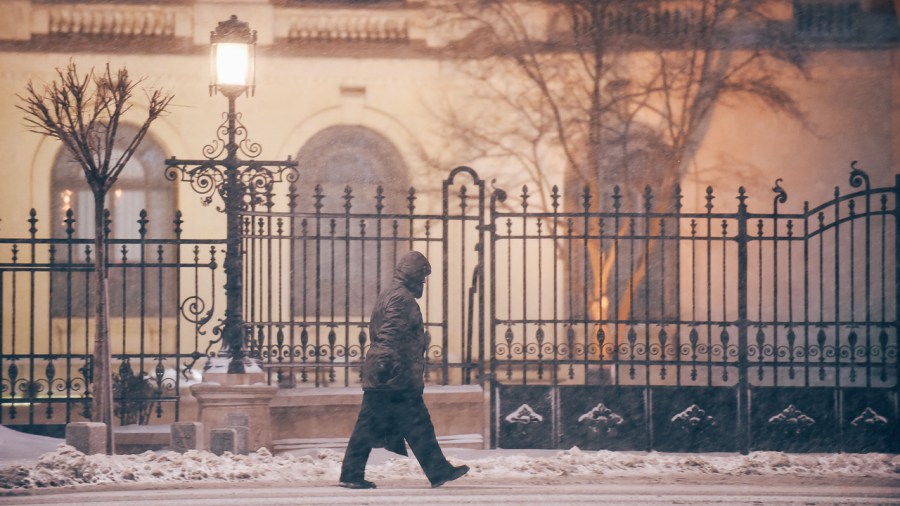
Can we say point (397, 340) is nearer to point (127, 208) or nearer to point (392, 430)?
point (392, 430)

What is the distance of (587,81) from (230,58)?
10302mm

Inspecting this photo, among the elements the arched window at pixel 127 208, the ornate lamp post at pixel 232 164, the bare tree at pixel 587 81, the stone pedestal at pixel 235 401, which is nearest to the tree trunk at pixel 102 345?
the stone pedestal at pixel 235 401

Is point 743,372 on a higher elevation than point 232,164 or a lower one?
lower

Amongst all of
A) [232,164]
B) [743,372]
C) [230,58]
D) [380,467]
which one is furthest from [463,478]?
[230,58]

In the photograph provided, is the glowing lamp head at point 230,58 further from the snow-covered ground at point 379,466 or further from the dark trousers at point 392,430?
the dark trousers at point 392,430

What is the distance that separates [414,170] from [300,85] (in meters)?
2.42

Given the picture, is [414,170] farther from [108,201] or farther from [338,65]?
[108,201]

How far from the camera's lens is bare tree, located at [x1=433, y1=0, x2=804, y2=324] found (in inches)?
829

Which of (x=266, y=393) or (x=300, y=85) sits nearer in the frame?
(x=266, y=393)

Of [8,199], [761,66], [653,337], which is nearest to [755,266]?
[653,337]

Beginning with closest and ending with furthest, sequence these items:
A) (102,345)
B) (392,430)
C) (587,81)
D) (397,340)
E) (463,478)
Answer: (397,340) < (392,430) < (463,478) < (102,345) < (587,81)

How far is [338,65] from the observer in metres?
21.1

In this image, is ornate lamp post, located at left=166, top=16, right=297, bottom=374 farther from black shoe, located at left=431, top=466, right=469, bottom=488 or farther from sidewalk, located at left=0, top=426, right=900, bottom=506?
black shoe, located at left=431, top=466, right=469, bottom=488

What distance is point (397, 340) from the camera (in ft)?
31.7
